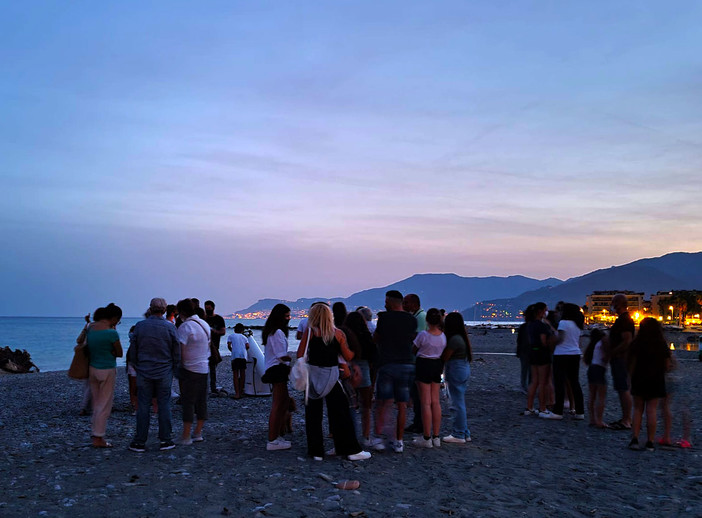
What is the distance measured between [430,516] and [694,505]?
115 inches

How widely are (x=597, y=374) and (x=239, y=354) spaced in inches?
331

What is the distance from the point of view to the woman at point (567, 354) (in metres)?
11.5

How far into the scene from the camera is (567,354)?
1160 centimetres

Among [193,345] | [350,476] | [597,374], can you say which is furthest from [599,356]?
[193,345]

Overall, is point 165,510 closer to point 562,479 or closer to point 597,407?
point 562,479

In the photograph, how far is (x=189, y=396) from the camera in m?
9.09

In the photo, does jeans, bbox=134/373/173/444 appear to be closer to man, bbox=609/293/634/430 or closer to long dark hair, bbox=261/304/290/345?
long dark hair, bbox=261/304/290/345

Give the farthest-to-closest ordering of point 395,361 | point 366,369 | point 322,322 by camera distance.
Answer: point 366,369 → point 395,361 → point 322,322

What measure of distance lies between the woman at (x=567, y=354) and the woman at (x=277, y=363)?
5.62 m

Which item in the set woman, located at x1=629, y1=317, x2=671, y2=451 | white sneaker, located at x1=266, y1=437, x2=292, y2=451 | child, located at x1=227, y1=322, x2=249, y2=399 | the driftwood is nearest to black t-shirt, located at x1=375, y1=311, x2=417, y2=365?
white sneaker, located at x1=266, y1=437, x2=292, y2=451

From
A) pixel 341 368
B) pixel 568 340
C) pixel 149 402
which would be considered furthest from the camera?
pixel 568 340

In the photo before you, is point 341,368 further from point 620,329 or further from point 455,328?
point 620,329

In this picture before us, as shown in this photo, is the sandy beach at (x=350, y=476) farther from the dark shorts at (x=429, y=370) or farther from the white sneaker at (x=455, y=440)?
the dark shorts at (x=429, y=370)

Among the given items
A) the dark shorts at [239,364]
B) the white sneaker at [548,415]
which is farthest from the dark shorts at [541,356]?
the dark shorts at [239,364]
